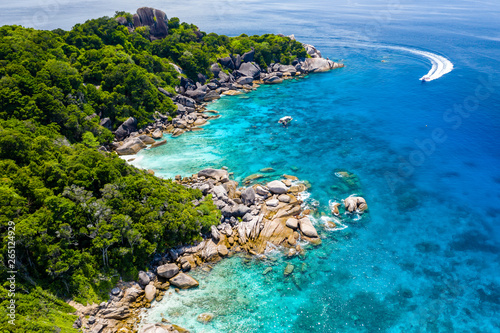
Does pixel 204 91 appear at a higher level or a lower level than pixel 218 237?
higher

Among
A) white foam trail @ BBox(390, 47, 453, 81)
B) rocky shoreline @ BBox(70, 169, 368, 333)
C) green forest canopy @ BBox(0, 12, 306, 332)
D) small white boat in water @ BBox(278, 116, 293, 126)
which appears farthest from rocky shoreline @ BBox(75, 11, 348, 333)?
white foam trail @ BBox(390, 47, 453, 81)

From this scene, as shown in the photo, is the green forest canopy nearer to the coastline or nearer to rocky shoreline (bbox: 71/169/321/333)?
rocky shoreline (bbox: 71/169/321/333)

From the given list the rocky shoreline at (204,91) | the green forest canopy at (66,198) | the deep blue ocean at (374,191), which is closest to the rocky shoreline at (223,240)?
the green forest canopy at (66,198)

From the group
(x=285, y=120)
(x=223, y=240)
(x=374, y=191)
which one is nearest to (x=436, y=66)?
(x=285, y=120)

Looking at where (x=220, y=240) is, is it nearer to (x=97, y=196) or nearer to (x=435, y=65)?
(x=97, y=196)

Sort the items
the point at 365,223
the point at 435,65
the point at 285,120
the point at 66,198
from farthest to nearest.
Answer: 1. the point at 435,65
2. the point at 285,120
3. the point at 365,223
4. the point at 66,198

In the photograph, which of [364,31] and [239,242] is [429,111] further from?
[364,31]

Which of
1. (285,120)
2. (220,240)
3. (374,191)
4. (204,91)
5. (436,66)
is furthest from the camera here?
(436,66)
